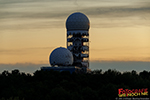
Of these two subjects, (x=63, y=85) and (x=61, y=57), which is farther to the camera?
(x=61, y=57)

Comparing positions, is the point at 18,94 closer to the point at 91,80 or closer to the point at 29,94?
the point at 29,94

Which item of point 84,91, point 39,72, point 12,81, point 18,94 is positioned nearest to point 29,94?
point 18,94

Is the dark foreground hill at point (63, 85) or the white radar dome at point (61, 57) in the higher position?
A: the white radar dome at point (61, 57)

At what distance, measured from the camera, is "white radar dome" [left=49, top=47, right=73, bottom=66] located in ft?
641

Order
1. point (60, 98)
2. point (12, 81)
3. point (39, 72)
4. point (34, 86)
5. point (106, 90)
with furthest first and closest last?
point (39, 72) < point (12, 81) < point (34, 86) < point (106, 90) < point (60, 98)

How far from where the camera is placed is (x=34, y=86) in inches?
6344

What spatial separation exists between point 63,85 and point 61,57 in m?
30.6

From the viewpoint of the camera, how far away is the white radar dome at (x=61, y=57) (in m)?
195

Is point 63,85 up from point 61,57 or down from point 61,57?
down

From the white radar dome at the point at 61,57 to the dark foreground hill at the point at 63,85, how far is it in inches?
315

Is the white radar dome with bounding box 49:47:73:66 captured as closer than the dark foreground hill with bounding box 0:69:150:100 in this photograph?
No

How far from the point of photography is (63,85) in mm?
165375

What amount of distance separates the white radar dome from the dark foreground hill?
799cm

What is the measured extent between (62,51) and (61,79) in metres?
18.1
